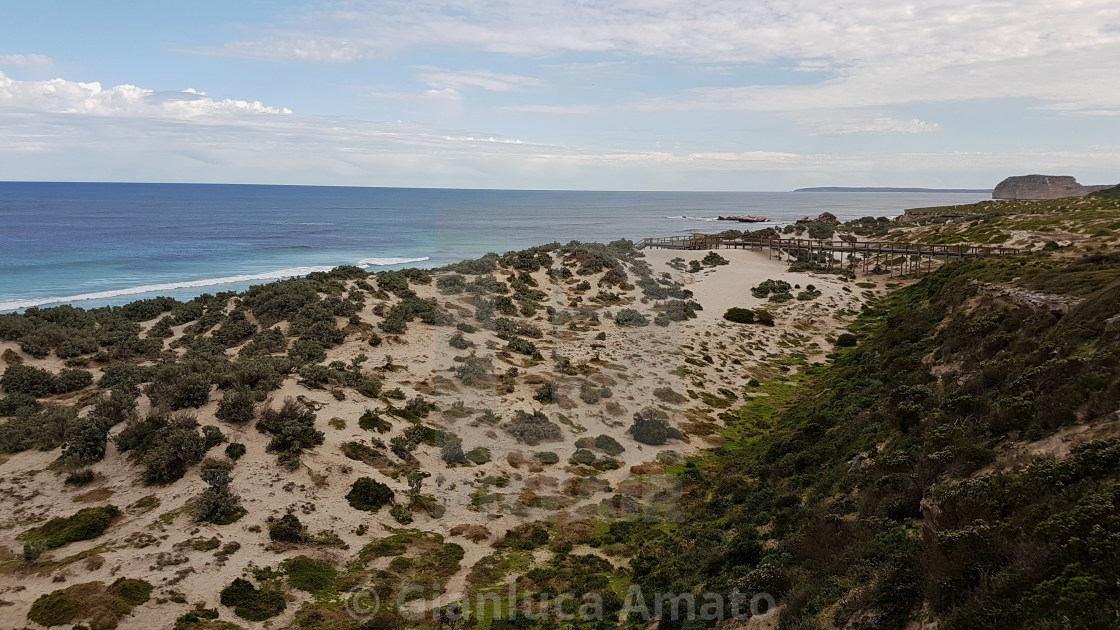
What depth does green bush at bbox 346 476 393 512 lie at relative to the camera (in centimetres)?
1848

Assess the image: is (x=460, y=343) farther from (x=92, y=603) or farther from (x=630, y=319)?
(x=92, y=603)

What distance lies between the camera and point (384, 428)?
2252 centimetres

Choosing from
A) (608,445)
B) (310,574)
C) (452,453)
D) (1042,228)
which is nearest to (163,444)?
(310,574)

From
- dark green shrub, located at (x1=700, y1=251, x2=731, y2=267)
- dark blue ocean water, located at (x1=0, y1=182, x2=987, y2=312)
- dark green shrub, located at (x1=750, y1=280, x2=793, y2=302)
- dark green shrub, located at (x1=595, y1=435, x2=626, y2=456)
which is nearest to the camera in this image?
dark green shrub, located at (x1=595, y1=435, x2=626, y2=456)

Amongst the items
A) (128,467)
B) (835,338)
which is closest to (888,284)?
(835,338)

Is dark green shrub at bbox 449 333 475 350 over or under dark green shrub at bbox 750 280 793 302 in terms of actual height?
under

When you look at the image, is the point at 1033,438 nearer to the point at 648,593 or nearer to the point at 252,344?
the point at 648,593

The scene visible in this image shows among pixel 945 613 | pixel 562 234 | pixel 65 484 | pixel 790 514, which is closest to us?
pixel 945 613

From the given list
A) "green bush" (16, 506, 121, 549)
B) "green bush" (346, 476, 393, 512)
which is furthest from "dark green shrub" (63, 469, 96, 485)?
"green bush" (346, 476, 393, 512)

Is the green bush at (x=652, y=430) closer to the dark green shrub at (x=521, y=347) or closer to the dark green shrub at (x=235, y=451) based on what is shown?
the dark green shrub at (x=521, y=347)

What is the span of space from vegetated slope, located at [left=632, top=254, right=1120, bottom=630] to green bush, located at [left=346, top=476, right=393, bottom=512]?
9099mm

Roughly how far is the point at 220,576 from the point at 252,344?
1724 cm

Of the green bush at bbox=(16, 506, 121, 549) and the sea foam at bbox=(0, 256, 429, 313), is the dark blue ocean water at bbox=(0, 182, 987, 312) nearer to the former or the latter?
the sea foam at bbox=(0, 256, 429, 313)

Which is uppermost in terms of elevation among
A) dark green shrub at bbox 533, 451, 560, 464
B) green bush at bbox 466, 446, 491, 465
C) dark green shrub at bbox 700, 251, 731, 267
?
dark green shrub at bbox 700, 251, 731, 267
